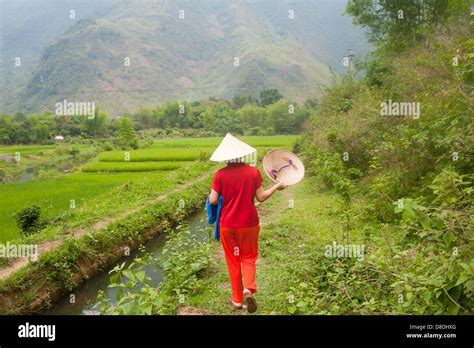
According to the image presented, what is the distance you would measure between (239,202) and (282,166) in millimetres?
548

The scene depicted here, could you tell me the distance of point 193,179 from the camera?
14.6m

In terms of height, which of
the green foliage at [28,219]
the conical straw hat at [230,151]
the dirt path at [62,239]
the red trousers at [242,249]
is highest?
the conical straw hat at [230,151]

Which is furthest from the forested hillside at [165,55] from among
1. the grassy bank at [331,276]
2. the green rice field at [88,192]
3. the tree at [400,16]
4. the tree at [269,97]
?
the grassy bank at [331,276]

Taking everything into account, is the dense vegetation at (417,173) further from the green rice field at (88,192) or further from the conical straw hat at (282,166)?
the green rice field at (88,192)

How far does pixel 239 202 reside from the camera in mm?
3285

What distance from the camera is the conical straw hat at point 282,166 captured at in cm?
346

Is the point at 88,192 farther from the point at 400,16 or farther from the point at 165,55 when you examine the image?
the point at 165,55

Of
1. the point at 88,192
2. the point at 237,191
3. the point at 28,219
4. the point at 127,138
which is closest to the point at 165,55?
the point at 127,138

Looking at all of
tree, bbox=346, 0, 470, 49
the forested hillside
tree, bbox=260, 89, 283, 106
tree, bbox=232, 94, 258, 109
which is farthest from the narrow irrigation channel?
the forested hillside

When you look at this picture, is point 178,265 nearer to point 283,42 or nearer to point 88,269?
point 88,269

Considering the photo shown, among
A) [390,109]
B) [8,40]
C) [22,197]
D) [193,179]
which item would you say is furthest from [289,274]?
[8,40]

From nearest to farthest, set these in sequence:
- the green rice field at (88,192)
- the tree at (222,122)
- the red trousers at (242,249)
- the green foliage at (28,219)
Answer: the red trousers at (242,249) → the green foliage at (28,219) → the green rice field at (88,192) → the tree at (222,122)

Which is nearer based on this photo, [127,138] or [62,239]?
[62,239]

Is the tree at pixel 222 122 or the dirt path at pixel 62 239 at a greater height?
the tree at pixel 222 122
